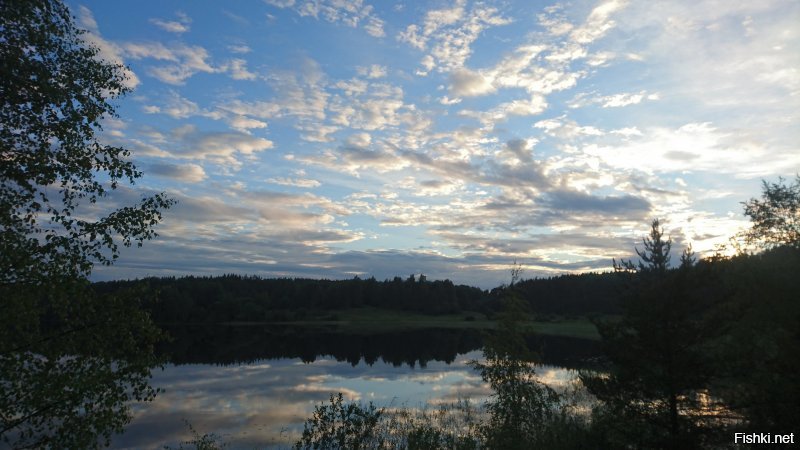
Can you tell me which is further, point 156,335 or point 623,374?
point 623,374

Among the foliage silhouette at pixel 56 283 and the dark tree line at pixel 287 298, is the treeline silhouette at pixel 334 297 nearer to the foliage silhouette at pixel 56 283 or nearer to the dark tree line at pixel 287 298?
the dark tree line at pixel 287 298

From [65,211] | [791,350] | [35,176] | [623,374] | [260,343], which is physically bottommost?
[260,343]

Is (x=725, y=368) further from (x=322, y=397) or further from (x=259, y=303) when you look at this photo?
(x=259, y=303)

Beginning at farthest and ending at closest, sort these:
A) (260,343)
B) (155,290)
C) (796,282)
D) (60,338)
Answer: (260,343), (796,282), (155,290), (60,338)

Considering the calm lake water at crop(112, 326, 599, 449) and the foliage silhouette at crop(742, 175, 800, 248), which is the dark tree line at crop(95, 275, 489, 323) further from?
the foliage silhouette at crop(742, 175, 800, 248)

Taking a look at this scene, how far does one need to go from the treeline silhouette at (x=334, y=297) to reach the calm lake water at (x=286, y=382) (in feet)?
224

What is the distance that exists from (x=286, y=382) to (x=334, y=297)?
421 feet

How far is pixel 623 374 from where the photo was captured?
553 inches

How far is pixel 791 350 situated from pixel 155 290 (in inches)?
637

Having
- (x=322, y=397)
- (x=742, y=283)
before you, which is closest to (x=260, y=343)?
(x=322, y=397)

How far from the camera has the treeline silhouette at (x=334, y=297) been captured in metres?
149

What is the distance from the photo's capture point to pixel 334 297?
171 metres

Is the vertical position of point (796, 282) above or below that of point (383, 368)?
above

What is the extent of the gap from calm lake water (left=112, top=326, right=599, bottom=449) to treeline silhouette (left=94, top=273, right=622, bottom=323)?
6827 cm
